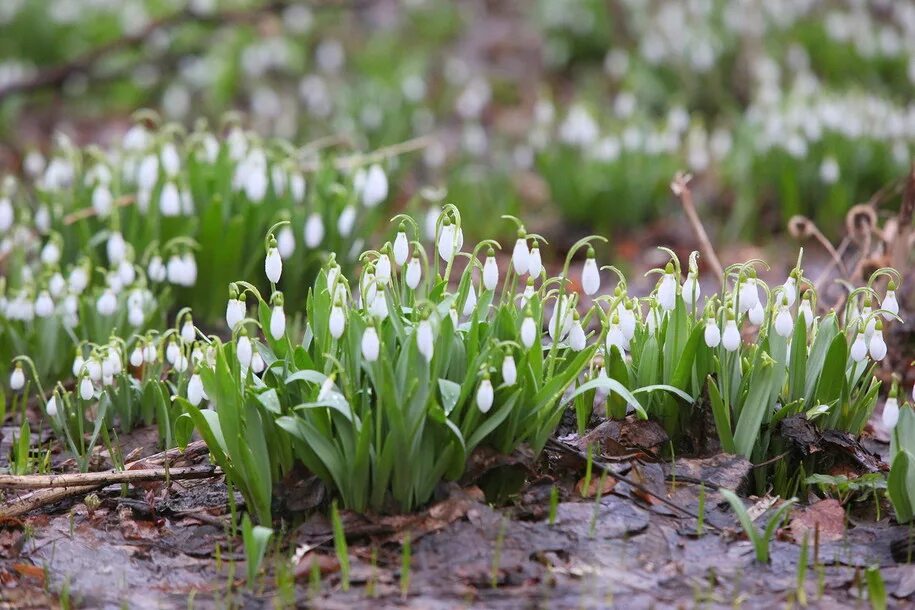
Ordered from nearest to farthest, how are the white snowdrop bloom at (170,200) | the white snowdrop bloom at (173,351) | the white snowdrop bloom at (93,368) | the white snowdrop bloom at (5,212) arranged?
the white snowdrop bloom at (93,368)
the white snowdrop bloom at (173,351)
the white snowdrop bloom at (170,200)
the white snowdrop bloom at (5,212)

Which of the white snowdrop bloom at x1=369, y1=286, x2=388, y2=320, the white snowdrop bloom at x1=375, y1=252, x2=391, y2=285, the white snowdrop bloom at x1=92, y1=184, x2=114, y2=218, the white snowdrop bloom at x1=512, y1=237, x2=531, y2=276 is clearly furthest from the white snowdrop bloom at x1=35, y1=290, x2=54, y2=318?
the white snowdrop bloom at x1=512, y1=237, x2=531, y2=276

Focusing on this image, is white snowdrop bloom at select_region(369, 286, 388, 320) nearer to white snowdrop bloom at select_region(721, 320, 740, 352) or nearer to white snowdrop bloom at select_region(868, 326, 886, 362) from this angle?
white snowdrop bloom at select_region(721, 320, 740, 352)

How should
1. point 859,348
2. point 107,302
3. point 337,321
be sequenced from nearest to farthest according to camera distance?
1. point 337,321
2. point 859,348
3. point 107,302

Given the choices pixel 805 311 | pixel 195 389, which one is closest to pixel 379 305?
pixel 195 389

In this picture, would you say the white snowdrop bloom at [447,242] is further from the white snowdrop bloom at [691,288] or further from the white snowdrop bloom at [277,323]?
the white snowdrop bloom at [691,288]

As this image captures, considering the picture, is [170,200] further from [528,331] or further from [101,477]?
[528,331]

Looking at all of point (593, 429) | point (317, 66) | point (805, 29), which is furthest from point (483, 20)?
point (593, 429)

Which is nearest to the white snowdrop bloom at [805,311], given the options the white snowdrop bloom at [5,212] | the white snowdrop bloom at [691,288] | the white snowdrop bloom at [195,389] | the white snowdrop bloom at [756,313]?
the white snowdrop bloom at [756,313]
